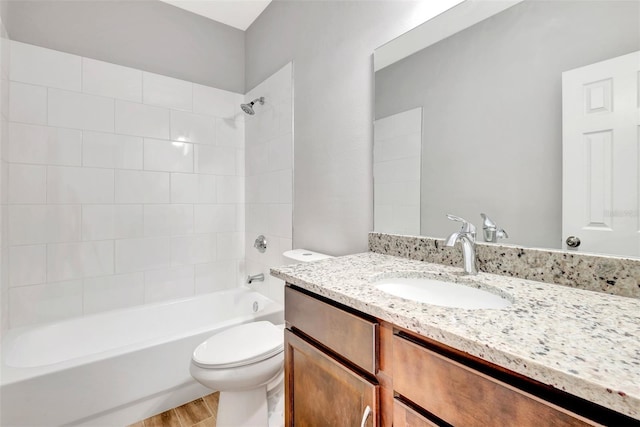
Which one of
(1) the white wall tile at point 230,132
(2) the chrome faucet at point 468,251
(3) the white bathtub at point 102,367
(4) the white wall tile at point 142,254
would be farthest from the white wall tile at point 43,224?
(2) the chrome faucet at point 468,251

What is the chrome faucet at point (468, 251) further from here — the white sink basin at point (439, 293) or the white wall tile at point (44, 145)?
the white wall tile at point (44, 145)

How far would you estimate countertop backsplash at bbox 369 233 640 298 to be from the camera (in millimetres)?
728

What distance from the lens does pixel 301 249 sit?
182cm

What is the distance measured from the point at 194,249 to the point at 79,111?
3.76 ft

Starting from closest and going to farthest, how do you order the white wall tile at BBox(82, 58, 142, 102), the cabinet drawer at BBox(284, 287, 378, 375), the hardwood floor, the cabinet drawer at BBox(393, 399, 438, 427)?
the cabinet drawer at BBox(393, 399, 438, 427)
the cabinet drawer at BBox(284, 287, 378, 375)
the hardwood floor
the white wall tile at BBox(82, 58, 142, 102)

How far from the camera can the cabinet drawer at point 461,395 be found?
43 cm

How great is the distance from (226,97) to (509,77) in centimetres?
207

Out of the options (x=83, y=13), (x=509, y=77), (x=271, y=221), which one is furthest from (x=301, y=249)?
(x=83, y=13)

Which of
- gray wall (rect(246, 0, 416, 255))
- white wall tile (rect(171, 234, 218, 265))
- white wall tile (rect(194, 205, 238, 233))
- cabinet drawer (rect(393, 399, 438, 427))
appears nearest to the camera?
cabinet drawer (rect(393, 399, 438, 427))

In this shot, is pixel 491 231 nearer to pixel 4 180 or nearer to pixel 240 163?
pixel 240 163

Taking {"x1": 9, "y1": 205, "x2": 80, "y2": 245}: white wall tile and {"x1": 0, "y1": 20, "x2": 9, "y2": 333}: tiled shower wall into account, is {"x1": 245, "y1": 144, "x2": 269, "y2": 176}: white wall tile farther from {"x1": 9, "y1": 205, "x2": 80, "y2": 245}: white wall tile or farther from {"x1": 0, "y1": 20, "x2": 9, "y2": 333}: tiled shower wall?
{"x1": 0, "y1": 20, "x2": 9, "y2": 333}: tiled shower wall

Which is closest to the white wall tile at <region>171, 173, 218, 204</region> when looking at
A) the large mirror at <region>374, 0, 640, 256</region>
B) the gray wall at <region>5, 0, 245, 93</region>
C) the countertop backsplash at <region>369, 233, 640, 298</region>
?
the gray wall at <region>5, 0, 245, 93</region>

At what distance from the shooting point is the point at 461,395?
52 centimetres

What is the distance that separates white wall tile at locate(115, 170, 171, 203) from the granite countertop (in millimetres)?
1632
